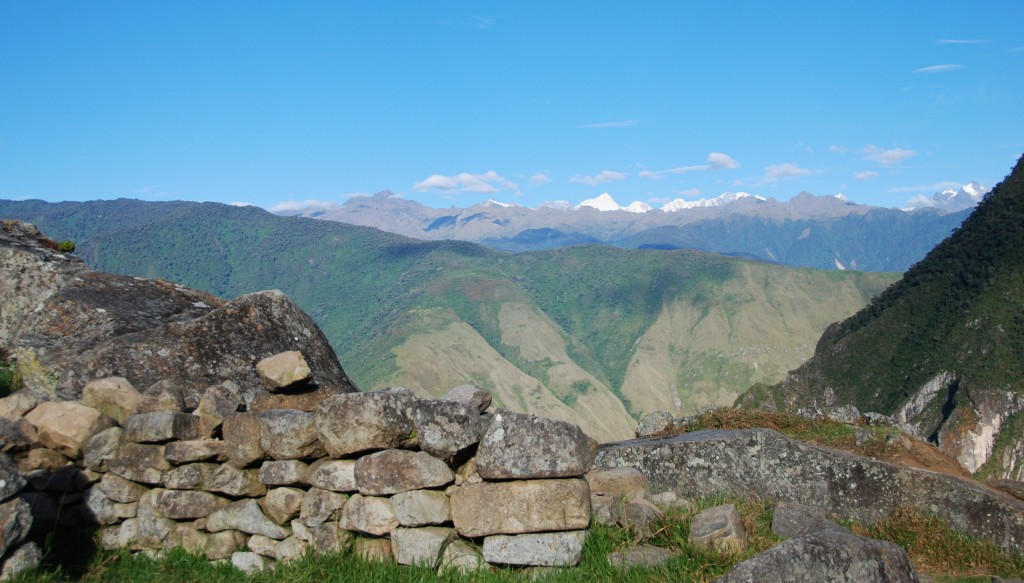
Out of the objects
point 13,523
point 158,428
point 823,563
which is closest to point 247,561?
point 158,428

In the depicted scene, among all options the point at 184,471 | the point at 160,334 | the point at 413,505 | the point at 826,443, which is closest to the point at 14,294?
the point at 160,334

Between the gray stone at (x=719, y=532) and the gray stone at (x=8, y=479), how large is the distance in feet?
19.7

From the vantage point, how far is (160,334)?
10.4m

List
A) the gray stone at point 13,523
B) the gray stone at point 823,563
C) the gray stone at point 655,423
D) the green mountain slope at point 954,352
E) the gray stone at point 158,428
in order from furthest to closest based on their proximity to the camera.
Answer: the green mountain slope at point 954,352
the gray stone at point 655,423
the gray stone at point 158,428
the gray stone at point 13,523
the gray stone at point 823,563

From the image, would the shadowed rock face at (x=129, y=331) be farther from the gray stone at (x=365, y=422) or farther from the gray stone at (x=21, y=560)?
the gray stone at (x=21, y=560)

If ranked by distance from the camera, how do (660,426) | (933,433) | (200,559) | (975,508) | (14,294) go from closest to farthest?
(200,559)
(975,508)
(14,294)
(660,426)
(933,433)

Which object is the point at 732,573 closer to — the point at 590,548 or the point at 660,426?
the point at 590,548

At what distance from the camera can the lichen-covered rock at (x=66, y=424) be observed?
7.96 metres

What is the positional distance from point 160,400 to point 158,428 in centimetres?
57

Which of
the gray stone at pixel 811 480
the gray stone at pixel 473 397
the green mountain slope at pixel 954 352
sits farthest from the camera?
the green mountain slope at pixel 954 352

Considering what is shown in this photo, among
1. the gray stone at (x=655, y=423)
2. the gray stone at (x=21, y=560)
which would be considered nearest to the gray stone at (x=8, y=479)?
the gray stone at (x=21, y=560)

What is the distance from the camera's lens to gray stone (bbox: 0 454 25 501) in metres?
6.32

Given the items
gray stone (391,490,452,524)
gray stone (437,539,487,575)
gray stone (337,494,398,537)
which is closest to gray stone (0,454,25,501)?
gray stone (337,494,398,537)

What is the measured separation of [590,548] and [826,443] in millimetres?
6621
